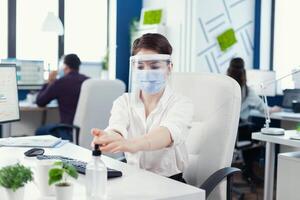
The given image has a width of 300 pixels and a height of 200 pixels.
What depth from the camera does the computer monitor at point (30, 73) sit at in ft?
15.7

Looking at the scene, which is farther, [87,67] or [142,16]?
[142,16]

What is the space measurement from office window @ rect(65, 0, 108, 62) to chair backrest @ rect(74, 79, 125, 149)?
2.65 meters

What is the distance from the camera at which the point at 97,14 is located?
244 inches

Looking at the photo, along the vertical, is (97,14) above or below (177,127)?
above

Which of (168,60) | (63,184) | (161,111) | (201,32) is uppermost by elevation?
(201,32)

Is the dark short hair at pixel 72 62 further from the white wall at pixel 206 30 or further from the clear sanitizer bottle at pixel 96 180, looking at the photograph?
the clear sanitizer bottle at pixel 96 180

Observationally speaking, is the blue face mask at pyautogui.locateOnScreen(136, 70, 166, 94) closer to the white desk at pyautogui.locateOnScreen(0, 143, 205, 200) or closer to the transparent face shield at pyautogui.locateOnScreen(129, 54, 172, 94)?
the transparent face shield at pyautogui.locateOnScreen(129, 54, 172, 94)

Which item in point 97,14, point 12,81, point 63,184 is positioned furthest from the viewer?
point 97,14

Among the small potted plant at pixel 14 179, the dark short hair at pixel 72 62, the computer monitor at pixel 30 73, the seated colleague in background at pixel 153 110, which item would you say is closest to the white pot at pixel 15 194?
the small potted plant at pixel 14 179

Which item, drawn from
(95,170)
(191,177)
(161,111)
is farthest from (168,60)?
(95,170)

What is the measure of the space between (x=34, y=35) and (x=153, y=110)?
4.30m

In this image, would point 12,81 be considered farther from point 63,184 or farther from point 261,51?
point 261,51

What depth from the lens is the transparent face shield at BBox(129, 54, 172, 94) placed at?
168 centimetres

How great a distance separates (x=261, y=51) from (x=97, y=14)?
2418 mm
